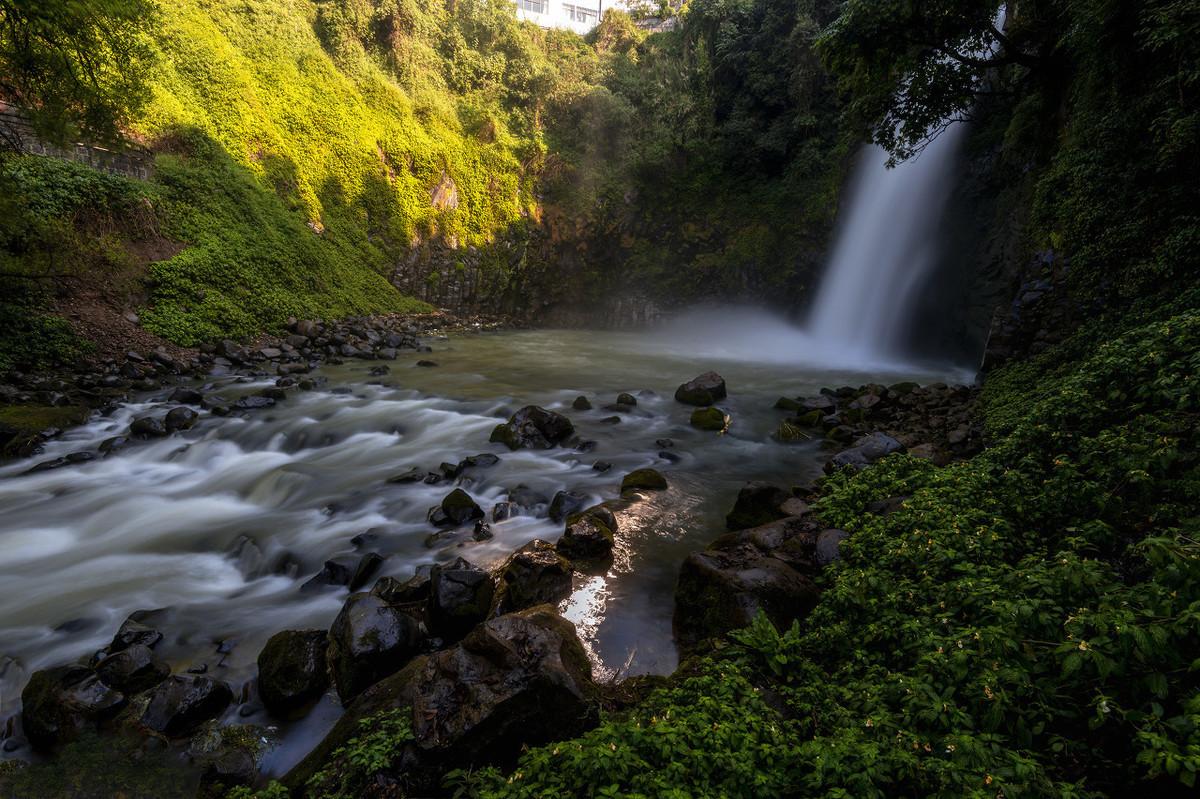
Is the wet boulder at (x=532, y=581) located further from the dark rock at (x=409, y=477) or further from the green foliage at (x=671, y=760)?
the dark rock at (x=409, y=477)

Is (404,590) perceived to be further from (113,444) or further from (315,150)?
(315,150)

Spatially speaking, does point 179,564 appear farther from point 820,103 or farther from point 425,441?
point 820,103

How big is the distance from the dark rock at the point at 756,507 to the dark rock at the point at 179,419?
9403mm

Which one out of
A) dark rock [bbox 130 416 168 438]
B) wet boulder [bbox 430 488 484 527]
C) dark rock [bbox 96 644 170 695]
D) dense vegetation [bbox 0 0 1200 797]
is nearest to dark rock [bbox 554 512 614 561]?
wet boulder [bbox 430 488 484 527]

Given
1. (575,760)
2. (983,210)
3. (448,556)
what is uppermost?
(983,210)

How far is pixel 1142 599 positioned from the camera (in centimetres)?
258

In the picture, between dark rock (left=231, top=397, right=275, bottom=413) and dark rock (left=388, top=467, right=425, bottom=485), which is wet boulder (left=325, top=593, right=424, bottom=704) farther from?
dark rock (left=231, top=397, right=275, bottom=413)

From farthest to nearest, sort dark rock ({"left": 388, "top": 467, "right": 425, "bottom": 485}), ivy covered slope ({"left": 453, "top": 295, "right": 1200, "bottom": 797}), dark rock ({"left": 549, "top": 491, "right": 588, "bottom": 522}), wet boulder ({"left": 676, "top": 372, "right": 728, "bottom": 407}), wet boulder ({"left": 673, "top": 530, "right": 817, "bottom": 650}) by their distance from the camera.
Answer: wet boulder ({"left": 676, "top": 372, "right": 728, "bottom": 407}), dark rock ({"left": 388, "top": 467, "right": 425, "bottom": 485}), dark rock ({"left": 549, "top": 491, "right": 588, "bottom": 522}), wet boulder ({"left": 673, "top": 530, "right": 817, "bottom": 650}), ivy covered slope ({"left": 453, "top": 295, "right": 1200, "bottom": 797})

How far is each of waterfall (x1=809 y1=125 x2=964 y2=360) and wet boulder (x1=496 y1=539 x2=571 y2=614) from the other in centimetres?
1781

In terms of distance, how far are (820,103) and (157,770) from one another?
2748 cm

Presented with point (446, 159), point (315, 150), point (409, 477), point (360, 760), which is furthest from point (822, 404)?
point (446, 159)

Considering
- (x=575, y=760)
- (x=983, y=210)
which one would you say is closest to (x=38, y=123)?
(x=575, y=760)

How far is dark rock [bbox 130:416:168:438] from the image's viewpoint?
8.96m

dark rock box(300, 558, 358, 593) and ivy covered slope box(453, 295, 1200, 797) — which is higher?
ivy covered slope box(453, 295, 1200, 797)
